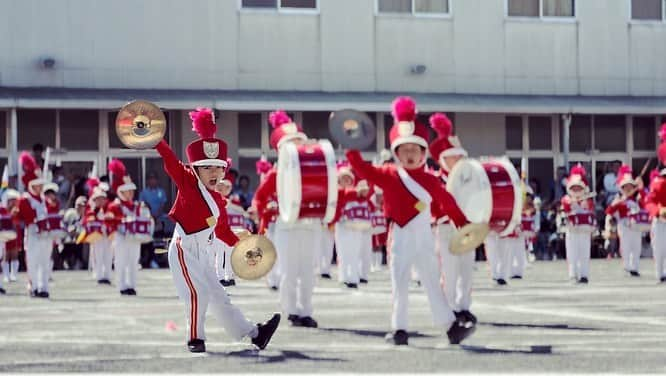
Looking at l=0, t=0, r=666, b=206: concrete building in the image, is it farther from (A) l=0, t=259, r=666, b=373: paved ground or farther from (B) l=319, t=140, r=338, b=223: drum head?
(B) l=319, t=140, r=338, b=223: drum head

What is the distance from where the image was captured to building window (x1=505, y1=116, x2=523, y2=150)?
39.6 metres

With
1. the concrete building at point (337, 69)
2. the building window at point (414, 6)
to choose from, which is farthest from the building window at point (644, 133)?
the building window at point (414, 6)

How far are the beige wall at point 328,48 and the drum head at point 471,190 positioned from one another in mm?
20810

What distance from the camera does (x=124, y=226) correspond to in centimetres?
2442

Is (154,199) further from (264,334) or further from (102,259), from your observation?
(264,334)

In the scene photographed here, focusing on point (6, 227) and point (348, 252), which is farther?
point (348, 252)

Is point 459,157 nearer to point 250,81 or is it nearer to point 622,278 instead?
point 622,278

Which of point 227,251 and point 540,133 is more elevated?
point 540,133

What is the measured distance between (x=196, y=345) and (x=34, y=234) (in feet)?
38.0

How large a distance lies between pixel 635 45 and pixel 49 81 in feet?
48.1

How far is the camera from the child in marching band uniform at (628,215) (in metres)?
27.0

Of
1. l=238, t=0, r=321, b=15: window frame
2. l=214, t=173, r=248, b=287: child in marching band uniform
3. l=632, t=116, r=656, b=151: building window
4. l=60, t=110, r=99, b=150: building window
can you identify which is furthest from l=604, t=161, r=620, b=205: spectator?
l=214, t=173, r=248, b=287: child in marching band uniform

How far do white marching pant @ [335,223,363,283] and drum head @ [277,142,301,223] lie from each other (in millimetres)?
9165

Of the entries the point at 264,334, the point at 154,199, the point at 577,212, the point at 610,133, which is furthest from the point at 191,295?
the point at 610,133
